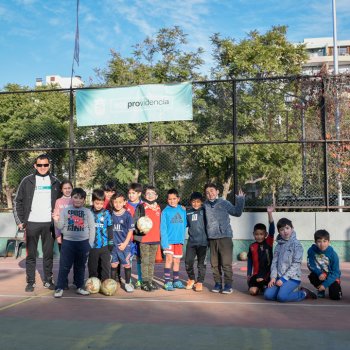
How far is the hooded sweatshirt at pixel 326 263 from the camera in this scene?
731 cm

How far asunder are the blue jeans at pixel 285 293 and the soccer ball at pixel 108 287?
87.4 inches

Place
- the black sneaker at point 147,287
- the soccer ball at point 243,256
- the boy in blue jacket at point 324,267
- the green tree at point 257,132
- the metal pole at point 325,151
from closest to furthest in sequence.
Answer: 1. the boy in blue jacket at point 324,267
2. the black sneaker at point 147,287
3. the metal pole at point 325,151
4. the soccer ball at point 243,256
5. the green tree at point 257,132

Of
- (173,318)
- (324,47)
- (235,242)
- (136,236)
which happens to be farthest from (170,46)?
(324,47)

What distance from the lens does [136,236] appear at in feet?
26.1

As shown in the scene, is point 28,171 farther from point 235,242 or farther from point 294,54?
point 294,54

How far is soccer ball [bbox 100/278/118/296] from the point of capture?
7412mm

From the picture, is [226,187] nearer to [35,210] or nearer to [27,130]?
[27,130]

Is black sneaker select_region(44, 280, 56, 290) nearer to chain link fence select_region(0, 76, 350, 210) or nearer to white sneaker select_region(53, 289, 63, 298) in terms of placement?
white sneaker select_region(53, 289, 63, 298)

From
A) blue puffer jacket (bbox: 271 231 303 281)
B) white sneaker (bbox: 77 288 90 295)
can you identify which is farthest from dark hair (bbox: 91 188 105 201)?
blue puffer jacket (bbox: 271 231 303 281)

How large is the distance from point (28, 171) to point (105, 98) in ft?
33.9

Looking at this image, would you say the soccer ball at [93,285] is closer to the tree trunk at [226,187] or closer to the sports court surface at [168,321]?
the sports court surface at [168,321]

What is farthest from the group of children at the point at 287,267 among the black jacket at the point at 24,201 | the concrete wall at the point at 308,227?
the concrete wall at the point at 308,227

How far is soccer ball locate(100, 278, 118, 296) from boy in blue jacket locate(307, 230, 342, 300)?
118 inches

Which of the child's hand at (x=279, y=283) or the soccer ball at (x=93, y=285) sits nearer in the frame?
the child's hand at (x=279, y=283)
